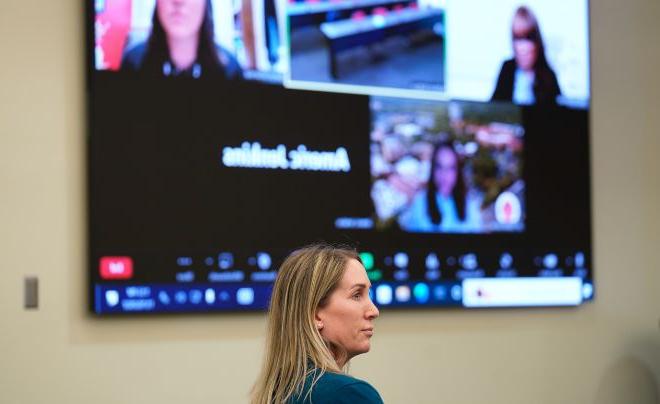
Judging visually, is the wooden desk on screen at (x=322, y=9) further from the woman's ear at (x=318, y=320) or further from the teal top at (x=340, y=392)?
the teal top at (x=340, y=392)

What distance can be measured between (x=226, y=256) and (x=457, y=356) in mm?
1237

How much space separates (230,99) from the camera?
12.4 ft

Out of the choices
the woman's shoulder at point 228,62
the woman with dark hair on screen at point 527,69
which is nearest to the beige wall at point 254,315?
the woman with dark hair on screen at point 527,69

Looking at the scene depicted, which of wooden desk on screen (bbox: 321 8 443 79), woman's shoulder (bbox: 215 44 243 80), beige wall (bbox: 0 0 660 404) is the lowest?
beige wall (bbox: 0 0 660 404)

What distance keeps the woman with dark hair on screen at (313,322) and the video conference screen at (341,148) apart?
68.0 inches

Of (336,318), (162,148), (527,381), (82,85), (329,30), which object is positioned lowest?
(527,381)

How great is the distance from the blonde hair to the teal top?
0.03m

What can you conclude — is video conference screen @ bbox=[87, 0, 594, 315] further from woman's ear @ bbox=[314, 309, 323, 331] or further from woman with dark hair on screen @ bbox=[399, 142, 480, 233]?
woman's ear @ bbox=[314, 309, 323, 331]

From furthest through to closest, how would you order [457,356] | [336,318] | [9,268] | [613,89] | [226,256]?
[613,89], [457,356], [226,256], [9,268], [336,318]

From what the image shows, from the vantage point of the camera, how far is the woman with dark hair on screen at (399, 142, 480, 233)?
13.5 ft

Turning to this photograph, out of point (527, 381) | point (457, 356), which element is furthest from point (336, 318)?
point (527, 381)

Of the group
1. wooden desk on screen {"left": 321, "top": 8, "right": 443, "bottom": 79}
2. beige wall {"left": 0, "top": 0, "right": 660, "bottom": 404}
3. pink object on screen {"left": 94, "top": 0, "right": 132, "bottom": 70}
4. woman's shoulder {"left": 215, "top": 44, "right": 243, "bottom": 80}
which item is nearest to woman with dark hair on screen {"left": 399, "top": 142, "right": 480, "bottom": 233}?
beige wall {"left": 0, "top": 0, "right": 660, "bottom": 404}

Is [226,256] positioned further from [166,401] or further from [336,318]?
[336,318]

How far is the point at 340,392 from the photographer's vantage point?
178cm
